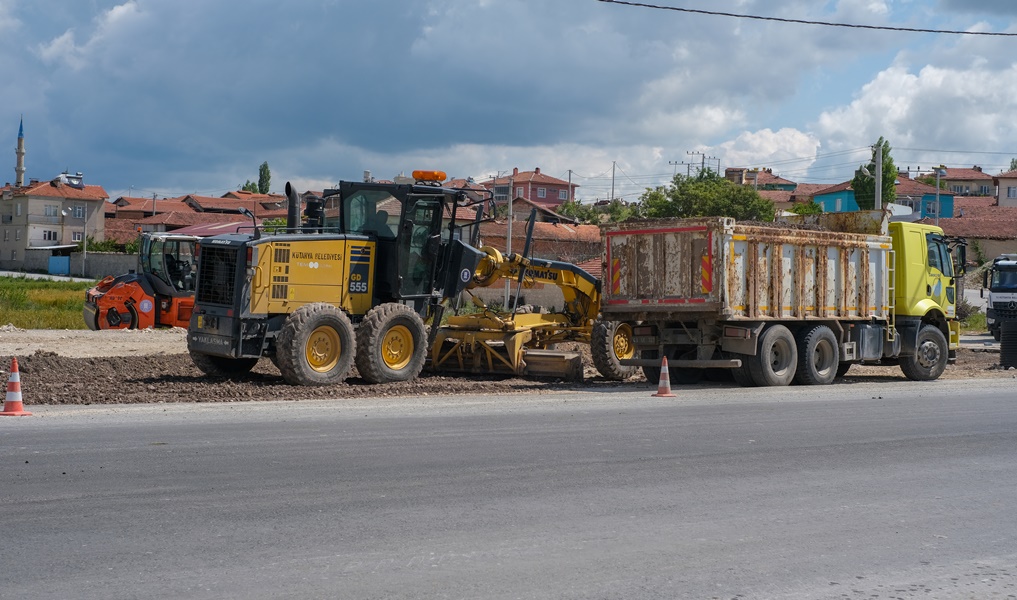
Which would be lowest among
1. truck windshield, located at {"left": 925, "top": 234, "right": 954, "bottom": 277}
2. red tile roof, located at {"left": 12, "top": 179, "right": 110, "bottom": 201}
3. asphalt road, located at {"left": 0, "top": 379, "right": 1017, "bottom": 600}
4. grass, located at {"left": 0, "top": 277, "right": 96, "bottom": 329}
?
asphalt road, located at {"left": 0, "top": 379, "right": 1017, "bottom": 600}

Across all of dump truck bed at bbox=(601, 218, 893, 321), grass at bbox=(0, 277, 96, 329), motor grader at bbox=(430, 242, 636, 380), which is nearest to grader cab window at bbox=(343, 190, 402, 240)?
motor grader at bbox=(430, 242, 636, 380)

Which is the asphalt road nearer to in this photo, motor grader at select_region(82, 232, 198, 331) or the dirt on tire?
the dirt on tire

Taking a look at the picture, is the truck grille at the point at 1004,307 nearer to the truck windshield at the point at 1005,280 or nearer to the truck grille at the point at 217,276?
the truck windshield at the point at 1005,280

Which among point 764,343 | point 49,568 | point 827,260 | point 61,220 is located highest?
point 61,220

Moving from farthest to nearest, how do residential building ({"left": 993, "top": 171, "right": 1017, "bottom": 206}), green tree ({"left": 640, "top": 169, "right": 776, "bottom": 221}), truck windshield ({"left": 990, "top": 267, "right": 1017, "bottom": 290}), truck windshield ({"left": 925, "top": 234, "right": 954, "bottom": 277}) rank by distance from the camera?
residential building ({"left": 993, "top": 171, "right": 1017, "bottom": 206}), green tree ({"left": 640, "top": 169, "right": 776, "bottom": 221}), truck windshield ({"left": 990, "top": 267, "right": 1017, "bottom": 290}), truck windshield ({"left": 925, "top": 234, "right": 954, "bottom": 277})

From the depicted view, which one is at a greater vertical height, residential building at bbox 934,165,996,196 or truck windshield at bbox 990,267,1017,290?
residential building at bbox 934,165,996,196

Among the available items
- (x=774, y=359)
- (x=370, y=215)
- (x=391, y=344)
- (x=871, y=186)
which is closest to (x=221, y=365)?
(x=391, y=344)

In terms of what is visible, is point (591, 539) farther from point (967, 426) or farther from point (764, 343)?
point (764, 343)

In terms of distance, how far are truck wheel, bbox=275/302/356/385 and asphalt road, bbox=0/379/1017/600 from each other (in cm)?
250

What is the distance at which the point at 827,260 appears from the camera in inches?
759

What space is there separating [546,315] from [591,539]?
489 inches

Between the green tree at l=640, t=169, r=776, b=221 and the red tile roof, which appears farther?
the red tile roof

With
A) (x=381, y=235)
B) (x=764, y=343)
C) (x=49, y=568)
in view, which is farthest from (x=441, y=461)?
(x=764, y=343)

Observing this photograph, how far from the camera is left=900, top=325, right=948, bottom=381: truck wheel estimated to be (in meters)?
21.1
